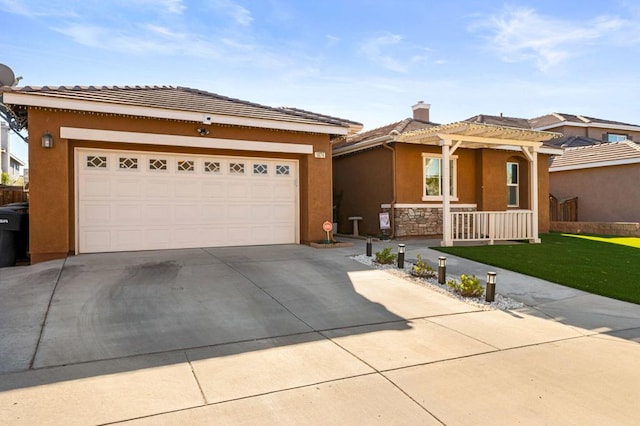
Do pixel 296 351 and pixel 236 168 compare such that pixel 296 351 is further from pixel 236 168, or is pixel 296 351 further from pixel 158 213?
pixel 236 168

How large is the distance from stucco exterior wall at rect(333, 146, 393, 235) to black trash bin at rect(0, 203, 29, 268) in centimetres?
972

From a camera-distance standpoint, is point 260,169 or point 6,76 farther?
point 260,169

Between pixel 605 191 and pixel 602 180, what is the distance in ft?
1.71

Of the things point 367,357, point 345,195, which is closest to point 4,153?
point 345,195

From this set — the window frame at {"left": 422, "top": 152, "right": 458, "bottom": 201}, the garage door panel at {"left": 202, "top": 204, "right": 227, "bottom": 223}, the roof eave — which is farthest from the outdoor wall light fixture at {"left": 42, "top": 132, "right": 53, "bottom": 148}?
the window frame at {"left": 422, "top": 152, "right": 458, "bottom": 201}

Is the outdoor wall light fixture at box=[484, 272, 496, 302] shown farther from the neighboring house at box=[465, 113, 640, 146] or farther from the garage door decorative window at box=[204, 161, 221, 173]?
the neighboring house at box=[465, 113, 640, 146]

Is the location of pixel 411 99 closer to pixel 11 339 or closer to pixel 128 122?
pixel 128 122

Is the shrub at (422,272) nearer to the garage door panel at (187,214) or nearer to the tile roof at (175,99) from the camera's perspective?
the tile roof at (175,99)

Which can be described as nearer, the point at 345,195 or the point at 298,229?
the point at 298,229

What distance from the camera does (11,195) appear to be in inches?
481

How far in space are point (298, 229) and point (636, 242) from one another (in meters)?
11.0

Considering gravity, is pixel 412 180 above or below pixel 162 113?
below

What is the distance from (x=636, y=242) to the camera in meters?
13.7

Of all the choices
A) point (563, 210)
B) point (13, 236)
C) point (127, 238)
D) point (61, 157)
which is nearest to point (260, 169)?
point (127, 238)
